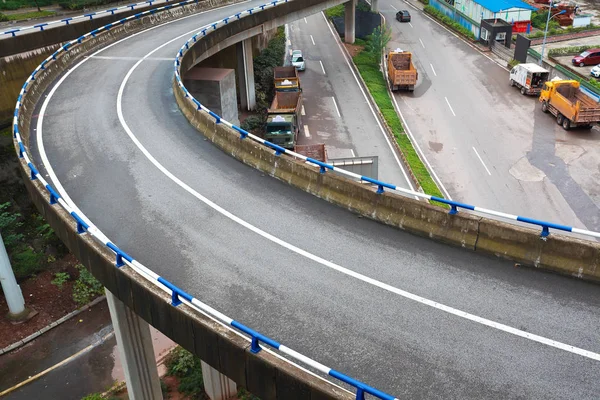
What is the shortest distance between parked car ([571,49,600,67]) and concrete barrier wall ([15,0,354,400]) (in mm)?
47643

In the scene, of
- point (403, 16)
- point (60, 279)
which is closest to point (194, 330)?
point (60, 279)

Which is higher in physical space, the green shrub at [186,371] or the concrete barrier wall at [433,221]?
the concrete barrier wall at [433,221]

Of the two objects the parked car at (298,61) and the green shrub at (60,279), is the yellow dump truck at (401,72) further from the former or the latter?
the green shrub at (60,279)

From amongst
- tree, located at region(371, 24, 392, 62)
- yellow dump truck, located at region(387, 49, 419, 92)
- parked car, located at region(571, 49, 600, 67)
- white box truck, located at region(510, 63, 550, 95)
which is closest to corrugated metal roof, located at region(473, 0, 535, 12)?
parked car, located at region(571, 49, 600, 67)

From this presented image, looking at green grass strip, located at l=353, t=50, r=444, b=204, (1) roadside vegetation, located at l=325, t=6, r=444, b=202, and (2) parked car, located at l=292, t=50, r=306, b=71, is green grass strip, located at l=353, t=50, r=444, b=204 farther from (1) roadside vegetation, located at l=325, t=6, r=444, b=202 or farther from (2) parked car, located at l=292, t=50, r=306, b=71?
(2) parked car, located at l=292, t=50, r=306, b=71

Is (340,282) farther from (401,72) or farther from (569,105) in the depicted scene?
(401,72)

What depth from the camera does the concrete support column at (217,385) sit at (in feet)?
69.5

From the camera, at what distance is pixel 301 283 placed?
44.7 ft

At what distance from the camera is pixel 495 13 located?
5938 centimetres

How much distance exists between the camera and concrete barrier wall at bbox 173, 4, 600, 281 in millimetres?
13141

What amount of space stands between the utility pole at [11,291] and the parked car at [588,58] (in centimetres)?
4720

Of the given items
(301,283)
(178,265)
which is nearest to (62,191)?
(178,265)

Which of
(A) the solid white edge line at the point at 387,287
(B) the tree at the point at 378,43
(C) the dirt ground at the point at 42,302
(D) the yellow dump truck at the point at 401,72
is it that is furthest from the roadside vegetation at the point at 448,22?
(A) the solid white edge line at the point at 387,287

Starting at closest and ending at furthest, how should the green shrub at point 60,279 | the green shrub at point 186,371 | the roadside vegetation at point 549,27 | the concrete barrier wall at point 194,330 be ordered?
the concrete barrier wall at point 194,330, the green shrub at point 186,371, the green shrub at point 60,279, the roadside vegetation at point 549,27
